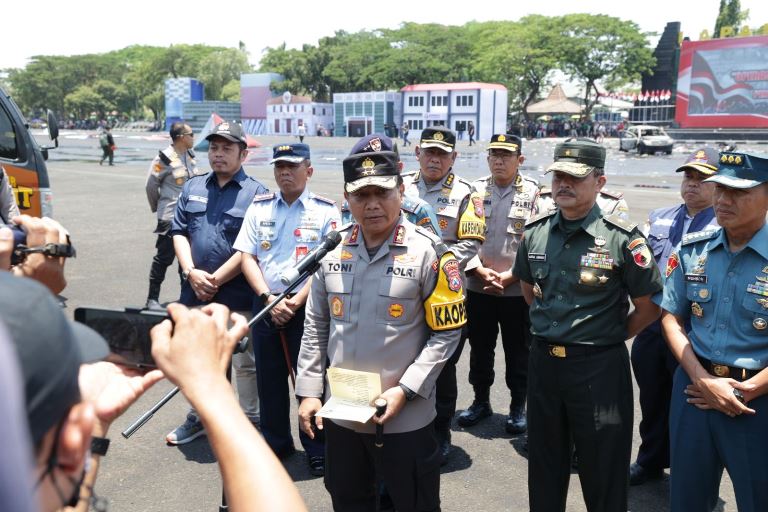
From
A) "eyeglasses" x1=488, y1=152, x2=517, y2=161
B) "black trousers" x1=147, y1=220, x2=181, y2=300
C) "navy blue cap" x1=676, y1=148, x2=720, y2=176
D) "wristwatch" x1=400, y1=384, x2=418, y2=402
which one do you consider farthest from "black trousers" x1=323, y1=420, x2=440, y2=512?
"black trousers" x1=147, y1=220, x2=181, y2=300

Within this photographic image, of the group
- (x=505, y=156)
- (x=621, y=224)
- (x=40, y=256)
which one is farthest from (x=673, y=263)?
(x=40, y=256)

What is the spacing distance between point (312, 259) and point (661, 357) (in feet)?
8.16

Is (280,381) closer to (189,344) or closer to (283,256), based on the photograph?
(283,256)

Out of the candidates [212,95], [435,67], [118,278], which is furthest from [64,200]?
[212,95]

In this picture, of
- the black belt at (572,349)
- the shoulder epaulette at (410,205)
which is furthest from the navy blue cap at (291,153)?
the black belt at (572,349)

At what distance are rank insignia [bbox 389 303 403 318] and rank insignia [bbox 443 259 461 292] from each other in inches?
10.0

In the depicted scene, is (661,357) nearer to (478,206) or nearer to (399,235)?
(478,206)

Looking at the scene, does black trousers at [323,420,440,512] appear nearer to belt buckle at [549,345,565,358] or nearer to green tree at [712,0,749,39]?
belt buckle at [549,345,565,358]

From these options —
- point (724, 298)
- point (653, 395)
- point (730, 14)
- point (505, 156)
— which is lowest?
point (653, 395)

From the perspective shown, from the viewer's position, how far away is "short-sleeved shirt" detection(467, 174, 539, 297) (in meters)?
5.05

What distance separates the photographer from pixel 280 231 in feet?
14.3

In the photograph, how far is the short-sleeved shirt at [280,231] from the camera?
434 cm

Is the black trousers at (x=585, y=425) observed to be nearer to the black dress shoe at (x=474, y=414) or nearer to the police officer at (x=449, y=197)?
the police officer at (x=449, y=197)

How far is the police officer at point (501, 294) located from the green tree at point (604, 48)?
57.4 metres
